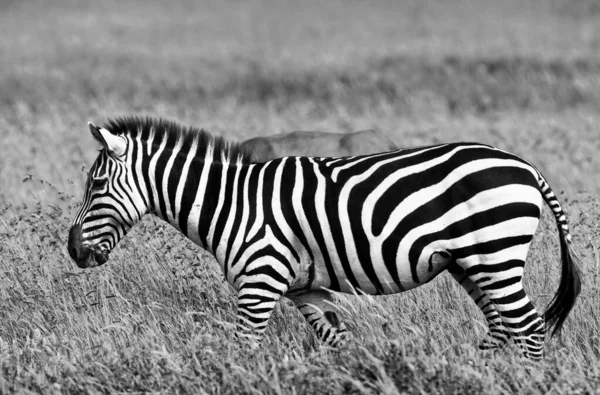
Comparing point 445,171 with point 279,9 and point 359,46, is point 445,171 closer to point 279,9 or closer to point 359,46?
point 359,46

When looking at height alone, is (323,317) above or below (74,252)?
below

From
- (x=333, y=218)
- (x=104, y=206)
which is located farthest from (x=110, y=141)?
(x=333, y=218)

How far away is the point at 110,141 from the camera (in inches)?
246

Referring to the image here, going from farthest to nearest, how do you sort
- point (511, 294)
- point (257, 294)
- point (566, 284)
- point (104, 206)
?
1. point (104, 206)
2. point (566, 284)
3. point (257, 294)
4. point (511, 294)

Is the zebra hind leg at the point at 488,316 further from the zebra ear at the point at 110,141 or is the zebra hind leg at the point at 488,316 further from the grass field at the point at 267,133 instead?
the zebra ear at the point at 110,141

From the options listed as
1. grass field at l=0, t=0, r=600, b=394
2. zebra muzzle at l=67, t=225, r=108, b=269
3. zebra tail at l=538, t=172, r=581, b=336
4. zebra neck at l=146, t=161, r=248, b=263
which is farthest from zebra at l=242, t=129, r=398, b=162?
zebra tail at l=538, t=172, r=581, b=336

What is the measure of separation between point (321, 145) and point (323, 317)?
12.5 feet

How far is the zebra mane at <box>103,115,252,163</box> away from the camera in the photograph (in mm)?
6512

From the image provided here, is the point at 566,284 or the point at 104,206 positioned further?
the point at 104,206

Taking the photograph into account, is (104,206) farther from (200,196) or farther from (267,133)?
(267,133)

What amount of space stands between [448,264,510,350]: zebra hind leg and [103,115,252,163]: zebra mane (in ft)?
5.38

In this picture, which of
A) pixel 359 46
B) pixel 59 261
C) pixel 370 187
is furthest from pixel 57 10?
pixel 370 187

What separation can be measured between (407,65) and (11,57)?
38.3ft

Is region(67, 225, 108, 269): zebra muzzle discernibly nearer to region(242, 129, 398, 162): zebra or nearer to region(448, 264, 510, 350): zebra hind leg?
region(448, 264, 510, 350): zebra hind leg
